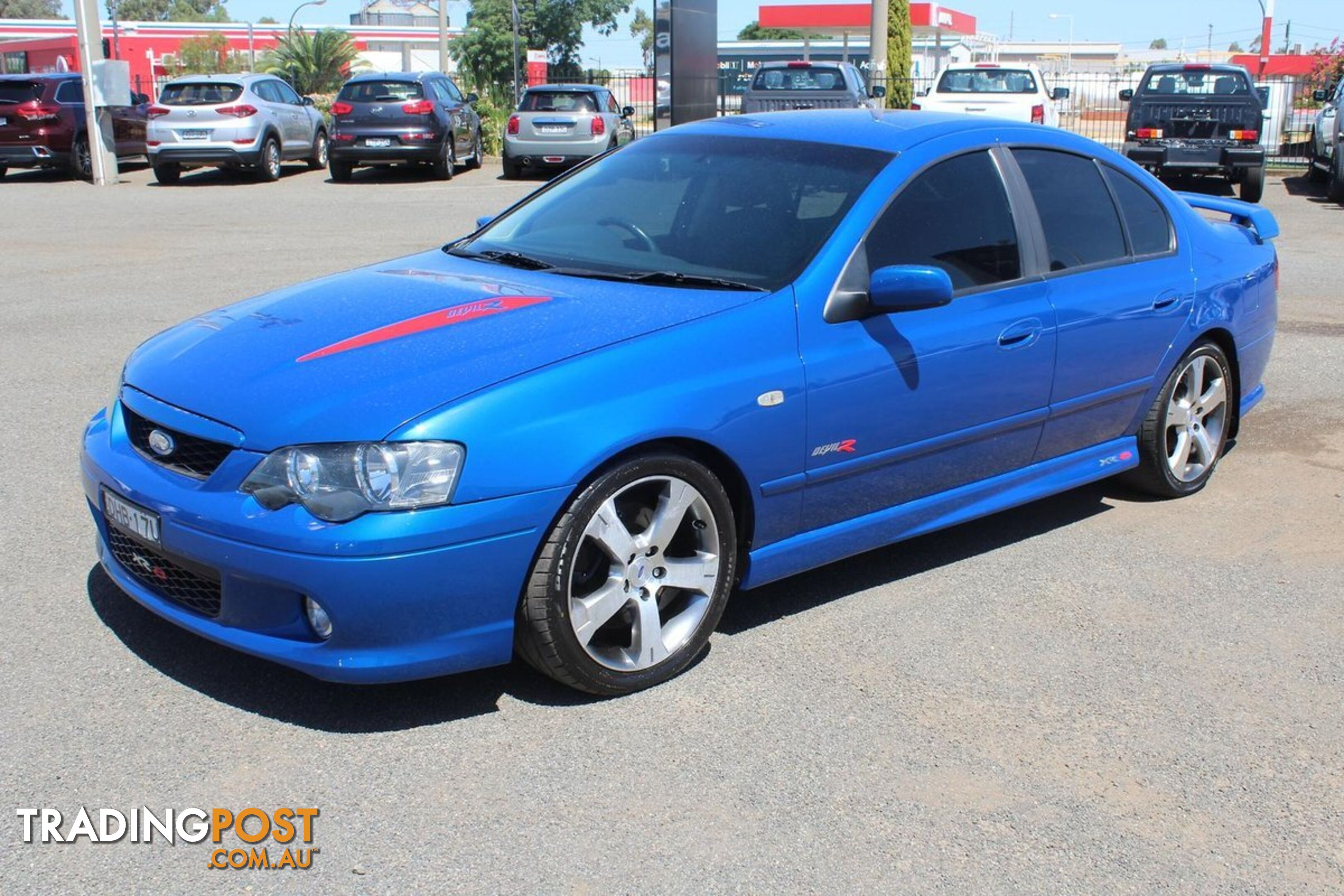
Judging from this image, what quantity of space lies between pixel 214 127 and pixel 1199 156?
45.2 feet

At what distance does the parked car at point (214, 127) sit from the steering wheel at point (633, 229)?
17265mm

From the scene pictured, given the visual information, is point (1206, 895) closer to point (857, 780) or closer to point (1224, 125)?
point (857, 780)

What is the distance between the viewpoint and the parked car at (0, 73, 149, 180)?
20875 millimetres

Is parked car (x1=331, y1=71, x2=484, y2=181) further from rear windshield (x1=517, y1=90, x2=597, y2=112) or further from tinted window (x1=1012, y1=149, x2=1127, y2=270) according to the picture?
tinted window (x1=1012, y1=149, x2=1127, y2=270)

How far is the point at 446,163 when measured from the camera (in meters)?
21.9

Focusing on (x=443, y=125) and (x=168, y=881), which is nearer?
(x=168, y=881)

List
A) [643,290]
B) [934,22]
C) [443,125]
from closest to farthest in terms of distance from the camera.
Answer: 1. [643,290]
2. [443,125]
3. [934,22]

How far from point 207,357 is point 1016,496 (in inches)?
110

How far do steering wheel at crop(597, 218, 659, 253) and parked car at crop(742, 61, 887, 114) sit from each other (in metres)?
18.8

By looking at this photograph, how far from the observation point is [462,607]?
3527mm

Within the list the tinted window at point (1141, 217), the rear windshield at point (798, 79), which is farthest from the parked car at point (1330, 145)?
the tinted window at point (1141, 217)

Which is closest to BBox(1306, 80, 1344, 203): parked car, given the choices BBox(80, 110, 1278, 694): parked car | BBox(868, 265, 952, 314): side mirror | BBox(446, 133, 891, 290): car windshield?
BBox(80, 110, 1278, 694): parked car

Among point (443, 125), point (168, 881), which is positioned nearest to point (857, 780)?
point (168, 881)

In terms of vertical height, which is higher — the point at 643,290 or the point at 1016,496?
the point at 643,290
